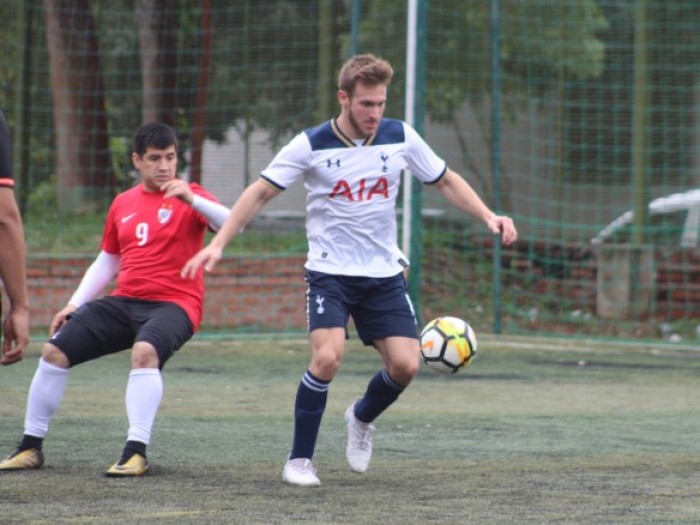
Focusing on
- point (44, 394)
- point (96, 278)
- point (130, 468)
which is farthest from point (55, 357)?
point (130, 468)

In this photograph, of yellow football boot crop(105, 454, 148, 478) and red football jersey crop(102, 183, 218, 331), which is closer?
yellow football boot crop(105, 454, 148, 478)

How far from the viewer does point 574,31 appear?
18.4 m

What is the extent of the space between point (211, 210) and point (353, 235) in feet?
2.14

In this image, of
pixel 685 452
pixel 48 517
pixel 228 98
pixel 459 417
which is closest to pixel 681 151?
pixel 228 98

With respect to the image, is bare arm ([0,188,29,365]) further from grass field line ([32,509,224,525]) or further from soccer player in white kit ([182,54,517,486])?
soccer player in white kit ([182,54,517,486])

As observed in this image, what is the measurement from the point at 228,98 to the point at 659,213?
17.4 feet

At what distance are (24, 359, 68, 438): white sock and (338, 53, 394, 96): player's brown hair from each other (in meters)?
1.86

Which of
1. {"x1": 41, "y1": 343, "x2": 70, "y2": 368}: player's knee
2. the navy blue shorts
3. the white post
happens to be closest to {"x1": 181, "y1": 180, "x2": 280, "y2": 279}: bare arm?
the navy blue shorts

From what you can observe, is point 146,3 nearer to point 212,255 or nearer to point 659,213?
point 659,213

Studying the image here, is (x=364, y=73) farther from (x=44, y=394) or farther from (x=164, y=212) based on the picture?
(x=44, y=394)

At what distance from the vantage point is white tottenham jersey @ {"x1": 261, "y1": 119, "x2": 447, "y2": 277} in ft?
21.8

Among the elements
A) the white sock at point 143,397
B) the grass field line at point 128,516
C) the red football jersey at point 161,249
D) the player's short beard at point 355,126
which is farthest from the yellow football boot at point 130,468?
the player's short beard at point 355,126

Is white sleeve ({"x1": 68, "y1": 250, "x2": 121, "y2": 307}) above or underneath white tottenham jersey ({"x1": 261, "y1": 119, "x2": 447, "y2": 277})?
underneath

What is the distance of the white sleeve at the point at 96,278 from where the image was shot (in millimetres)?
7102
